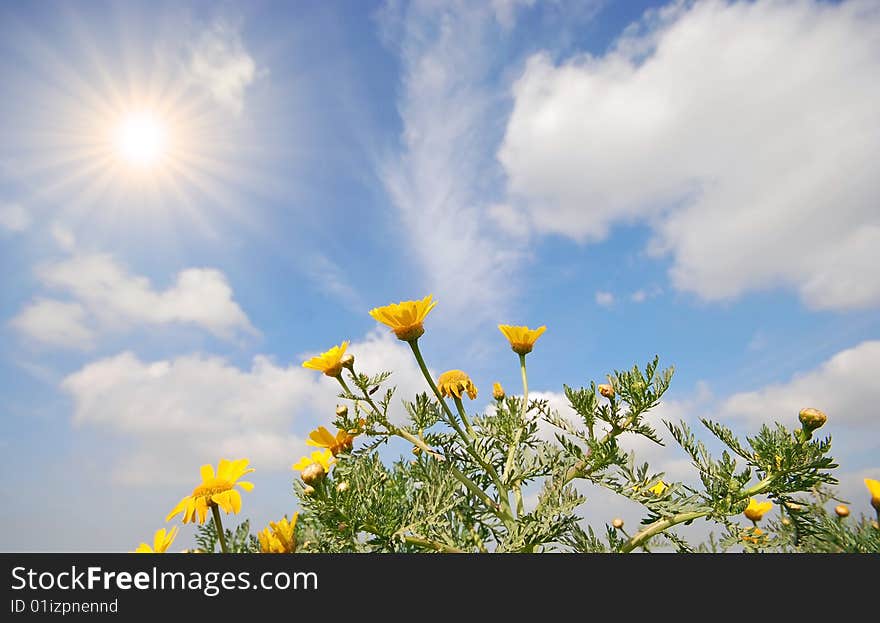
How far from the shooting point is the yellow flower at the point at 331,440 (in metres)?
2.89

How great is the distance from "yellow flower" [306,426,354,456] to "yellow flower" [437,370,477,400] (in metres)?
0.60

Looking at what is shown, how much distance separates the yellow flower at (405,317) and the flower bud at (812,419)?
5.94 feet

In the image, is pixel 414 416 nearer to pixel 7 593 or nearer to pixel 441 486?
pixel 441 486

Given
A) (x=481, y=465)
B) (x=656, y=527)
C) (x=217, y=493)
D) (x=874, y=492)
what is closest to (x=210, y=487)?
(x=217, y=493)

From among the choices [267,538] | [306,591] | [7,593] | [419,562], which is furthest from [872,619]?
[7,593]

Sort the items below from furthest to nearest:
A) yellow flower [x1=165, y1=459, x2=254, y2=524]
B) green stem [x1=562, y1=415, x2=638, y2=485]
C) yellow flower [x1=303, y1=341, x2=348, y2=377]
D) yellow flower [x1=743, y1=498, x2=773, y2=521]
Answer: yellow flower [x1=743, y1=498, x2=773, y2=521]
yellow flower [x1=303, y1=341, x2=348, y2=377]
green stem [x1=562, y1=415, x2=638, y2=485]
yellow flower [x1=165, y1=459, x2=254, y2=524]

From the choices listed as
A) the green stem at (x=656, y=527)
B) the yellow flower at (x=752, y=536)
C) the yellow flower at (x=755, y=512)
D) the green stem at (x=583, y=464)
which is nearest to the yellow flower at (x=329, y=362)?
the green stem at (x=583, y=464)

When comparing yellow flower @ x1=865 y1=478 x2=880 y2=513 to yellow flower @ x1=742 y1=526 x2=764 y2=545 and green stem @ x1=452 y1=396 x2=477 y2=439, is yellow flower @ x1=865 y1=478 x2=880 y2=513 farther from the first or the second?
green stem @ x1=452 y1=396 x2=477 y2=439

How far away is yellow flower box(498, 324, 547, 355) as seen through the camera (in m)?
3.16

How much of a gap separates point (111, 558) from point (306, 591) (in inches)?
25.4

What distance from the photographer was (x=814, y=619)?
5.37 ft

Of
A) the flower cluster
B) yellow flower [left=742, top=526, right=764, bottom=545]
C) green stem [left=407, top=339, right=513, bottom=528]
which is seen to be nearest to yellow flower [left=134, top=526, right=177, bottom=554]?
the flower cluster

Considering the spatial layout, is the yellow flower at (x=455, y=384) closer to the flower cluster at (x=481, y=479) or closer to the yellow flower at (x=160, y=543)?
A: the flower cluster at (x=481, y=479)

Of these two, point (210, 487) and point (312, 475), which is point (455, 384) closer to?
point (312, 475)
